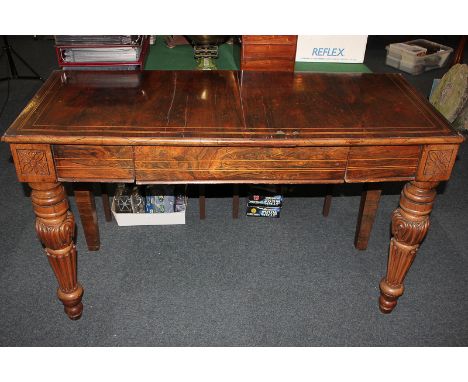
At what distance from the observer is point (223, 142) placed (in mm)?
1371

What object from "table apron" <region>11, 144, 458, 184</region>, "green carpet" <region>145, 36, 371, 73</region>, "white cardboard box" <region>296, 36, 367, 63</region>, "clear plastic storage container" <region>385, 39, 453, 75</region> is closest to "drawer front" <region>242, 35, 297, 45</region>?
"green carpet" <region>145, 36, 371, 73</region>

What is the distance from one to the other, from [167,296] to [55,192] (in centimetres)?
69

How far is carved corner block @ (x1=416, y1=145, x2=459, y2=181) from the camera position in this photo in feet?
4.75

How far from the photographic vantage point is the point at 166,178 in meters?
1.47

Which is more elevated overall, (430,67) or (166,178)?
(166,178)

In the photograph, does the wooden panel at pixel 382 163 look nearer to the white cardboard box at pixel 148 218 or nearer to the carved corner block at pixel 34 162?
the carved corner block at pixel 34 162

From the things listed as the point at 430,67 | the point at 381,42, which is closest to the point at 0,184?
the point at 430,67

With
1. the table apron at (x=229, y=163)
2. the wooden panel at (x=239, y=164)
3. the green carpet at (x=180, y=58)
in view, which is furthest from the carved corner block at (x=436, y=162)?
the green carpet at (x=180, y=58)

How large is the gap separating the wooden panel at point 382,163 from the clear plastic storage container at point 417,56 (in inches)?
120

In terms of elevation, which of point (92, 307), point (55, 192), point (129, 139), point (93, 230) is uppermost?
point (129, 139)

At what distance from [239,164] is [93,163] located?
0.44 metres

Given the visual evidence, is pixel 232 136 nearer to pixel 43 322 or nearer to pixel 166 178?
pixel 166 178

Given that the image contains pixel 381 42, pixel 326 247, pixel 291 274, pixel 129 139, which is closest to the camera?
pixel 129 139

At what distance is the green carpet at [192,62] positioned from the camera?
232 centimetres
